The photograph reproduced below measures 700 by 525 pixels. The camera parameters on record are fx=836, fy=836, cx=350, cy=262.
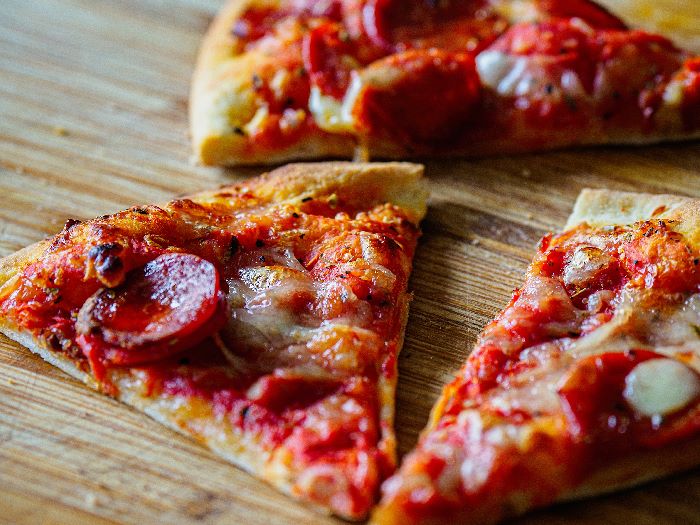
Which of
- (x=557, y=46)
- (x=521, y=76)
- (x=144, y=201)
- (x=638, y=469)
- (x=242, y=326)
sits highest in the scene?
(x=557, y=46)

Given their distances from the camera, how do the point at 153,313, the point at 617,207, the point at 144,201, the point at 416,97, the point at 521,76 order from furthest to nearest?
the point at 521,76 < the point at 416,97 < the point at 144,201 < the point at 617,207 < the point at 153,313

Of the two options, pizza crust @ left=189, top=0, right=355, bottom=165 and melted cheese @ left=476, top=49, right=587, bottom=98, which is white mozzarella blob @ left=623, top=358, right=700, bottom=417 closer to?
melted cheese @ left=476, top=49, right=587, bottom=98

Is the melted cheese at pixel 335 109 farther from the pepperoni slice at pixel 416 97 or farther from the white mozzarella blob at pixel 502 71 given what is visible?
the white mozzarella blob at pixel 502 71

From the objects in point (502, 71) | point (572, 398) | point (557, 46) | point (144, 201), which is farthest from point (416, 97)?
point (572, 398)

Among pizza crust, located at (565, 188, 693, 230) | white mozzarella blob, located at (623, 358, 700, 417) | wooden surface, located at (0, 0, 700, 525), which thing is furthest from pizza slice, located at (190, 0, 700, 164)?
white mozzarella blob, located at (623, 358, 700, 417)

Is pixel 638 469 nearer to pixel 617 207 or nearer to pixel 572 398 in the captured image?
pixel 572 398

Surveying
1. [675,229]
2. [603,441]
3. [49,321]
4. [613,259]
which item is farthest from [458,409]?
[49,321]
